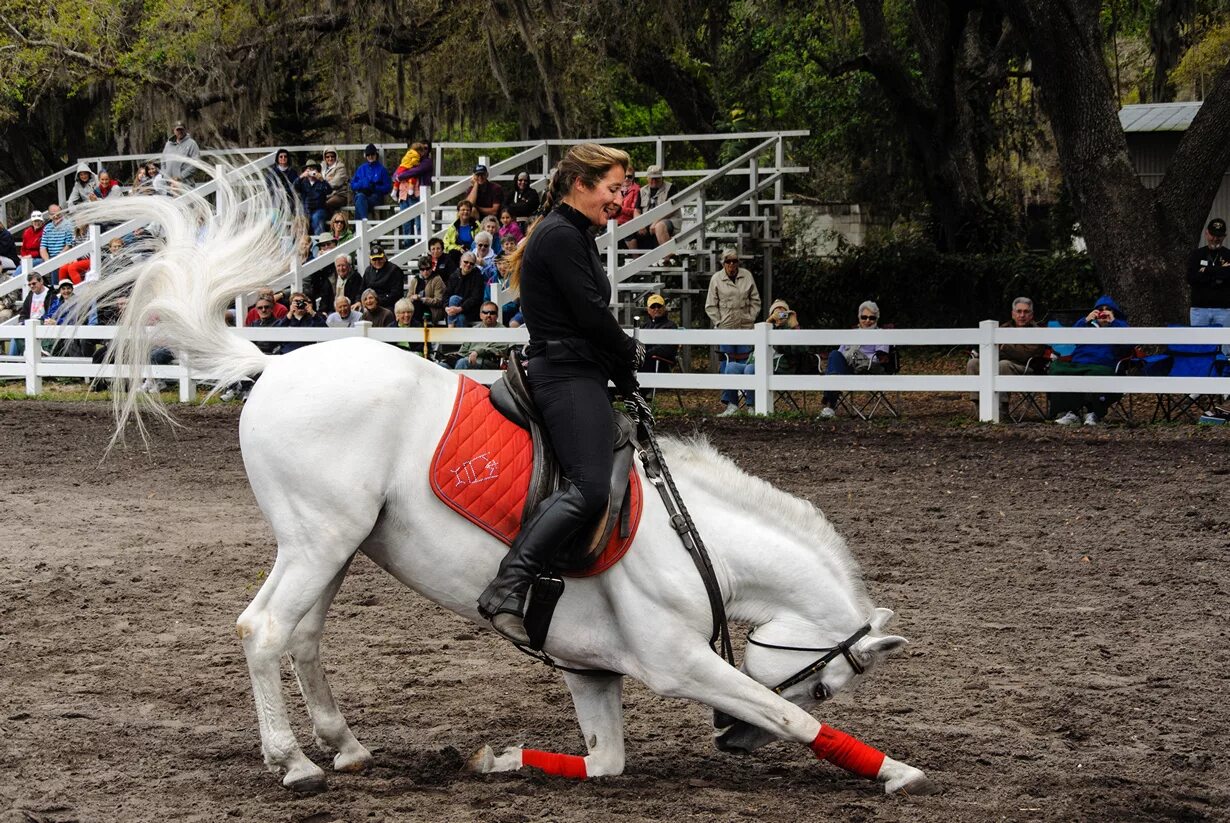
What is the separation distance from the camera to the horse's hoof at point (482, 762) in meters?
4.99

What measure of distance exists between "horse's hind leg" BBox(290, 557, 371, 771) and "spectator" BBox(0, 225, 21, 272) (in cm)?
2109

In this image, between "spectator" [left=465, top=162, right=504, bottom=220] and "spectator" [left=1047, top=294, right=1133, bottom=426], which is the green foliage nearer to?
"spectator" [left=465, top=162, right=504, bottom=220]

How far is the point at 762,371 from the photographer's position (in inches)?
605

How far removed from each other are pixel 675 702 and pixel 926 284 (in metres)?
17.7

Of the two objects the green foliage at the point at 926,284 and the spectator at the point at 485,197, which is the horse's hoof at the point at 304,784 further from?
the green foliage at the point at 926,284

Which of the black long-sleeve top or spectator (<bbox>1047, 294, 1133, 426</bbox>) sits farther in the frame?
spectator (<bbox>1047, 294, 1133, 426</bbox>)

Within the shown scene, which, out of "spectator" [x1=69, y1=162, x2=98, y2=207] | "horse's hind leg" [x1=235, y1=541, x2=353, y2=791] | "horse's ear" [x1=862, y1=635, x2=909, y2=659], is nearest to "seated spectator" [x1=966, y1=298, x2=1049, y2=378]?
"horse's ear" [x1=862, y1=635, x2=909, y2=659]

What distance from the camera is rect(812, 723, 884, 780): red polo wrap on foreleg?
186 inches

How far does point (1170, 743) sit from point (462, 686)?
2933 millimetres

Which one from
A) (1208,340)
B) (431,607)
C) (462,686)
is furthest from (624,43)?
(462,686)

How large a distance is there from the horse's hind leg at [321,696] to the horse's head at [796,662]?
1334 mm

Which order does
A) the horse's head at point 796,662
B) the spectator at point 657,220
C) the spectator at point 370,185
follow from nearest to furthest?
1. the horse's head at point 796,662
2. the spectator at point 657,220
3. the spectator at point 370,185

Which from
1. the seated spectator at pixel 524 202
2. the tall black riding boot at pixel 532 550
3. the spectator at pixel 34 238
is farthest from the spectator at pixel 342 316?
the tall black riding boot at pixel 532 550

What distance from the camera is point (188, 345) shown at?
5.36 meters
